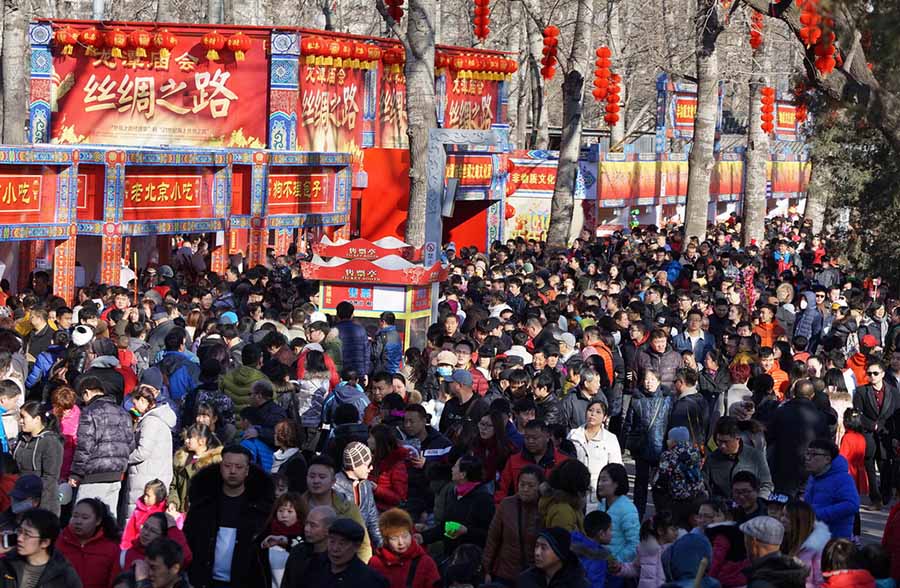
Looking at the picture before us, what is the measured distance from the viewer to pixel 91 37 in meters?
26.0

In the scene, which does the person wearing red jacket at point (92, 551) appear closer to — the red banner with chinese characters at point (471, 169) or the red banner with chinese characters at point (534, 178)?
the red banner with chinese characters at point (471, 169)

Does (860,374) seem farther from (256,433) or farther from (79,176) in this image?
(79,176)

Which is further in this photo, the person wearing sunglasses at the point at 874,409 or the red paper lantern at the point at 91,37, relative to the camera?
the red paper lantern at the point at 91,37

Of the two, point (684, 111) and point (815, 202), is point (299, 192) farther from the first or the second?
point (815, 202)

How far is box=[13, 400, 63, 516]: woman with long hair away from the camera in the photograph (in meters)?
9.17

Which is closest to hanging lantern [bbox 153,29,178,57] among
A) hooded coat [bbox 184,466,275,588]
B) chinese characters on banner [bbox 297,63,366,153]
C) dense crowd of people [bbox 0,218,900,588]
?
chinese characters on banner [bbox 297,63,366,153]

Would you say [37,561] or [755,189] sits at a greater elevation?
[755,189]

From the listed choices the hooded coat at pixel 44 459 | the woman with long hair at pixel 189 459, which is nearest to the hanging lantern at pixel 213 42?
the hooded coat at pixel 44 459

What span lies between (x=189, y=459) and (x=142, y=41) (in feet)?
60.0

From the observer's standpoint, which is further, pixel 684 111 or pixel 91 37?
pixel 684 111

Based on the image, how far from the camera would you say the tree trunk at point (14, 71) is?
21781mm

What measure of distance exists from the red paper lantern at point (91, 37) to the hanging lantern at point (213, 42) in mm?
1724

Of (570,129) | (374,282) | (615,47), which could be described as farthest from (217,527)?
(615,47)

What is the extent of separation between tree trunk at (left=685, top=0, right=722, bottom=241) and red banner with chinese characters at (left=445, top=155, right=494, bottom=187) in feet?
13.1
